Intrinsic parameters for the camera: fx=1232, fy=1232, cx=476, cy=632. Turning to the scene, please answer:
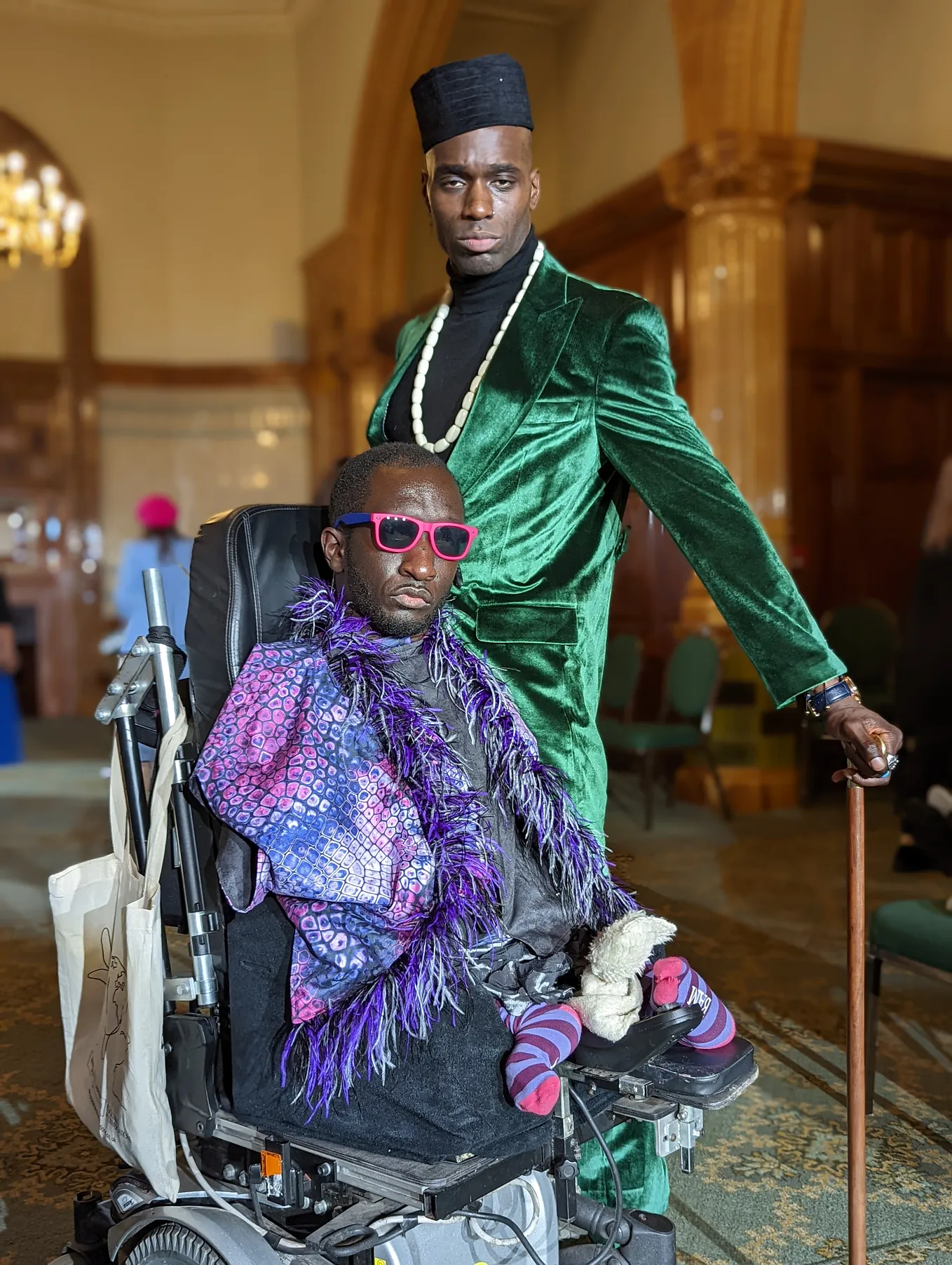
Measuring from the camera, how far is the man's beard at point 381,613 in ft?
5.46

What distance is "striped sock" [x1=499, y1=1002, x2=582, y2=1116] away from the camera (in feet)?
4.69

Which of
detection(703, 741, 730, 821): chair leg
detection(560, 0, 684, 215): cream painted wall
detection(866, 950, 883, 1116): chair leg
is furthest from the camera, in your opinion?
detection(560, 0, 684, 215): cream painted wall

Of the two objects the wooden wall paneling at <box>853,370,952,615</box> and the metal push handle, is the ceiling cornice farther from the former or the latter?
the metal push handle

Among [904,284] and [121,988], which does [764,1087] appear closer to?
[121,988]

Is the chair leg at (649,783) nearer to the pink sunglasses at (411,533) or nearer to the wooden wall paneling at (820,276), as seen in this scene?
the wooden wall paneling at (820,276)

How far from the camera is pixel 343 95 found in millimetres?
10062

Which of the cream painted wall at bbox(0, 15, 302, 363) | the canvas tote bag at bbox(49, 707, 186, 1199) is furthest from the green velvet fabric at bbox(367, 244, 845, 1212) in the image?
the cream painted wall at bbox(0, 15, 302, 363)

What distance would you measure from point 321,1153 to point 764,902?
10.6 feet

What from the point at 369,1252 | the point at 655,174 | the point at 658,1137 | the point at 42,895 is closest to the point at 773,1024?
the point at 658,1137

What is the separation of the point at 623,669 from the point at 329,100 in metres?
6.94

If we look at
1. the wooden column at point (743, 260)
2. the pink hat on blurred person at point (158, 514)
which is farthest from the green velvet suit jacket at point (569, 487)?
the pink hat on blurred person at point (158, 514)

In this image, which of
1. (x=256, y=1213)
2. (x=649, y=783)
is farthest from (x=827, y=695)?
(x=649, y=783)

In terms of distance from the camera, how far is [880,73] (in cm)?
676

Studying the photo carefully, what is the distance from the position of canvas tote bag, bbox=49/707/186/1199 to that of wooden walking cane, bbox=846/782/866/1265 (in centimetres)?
91
